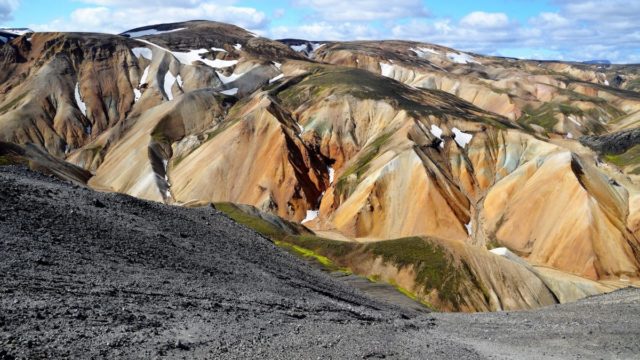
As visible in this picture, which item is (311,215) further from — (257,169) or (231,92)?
(231,92)

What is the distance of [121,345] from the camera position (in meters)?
14.7

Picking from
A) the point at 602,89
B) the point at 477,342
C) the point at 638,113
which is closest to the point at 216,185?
the point at 477,342

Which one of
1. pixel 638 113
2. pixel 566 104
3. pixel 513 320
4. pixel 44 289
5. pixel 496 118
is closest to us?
pixel 44 289

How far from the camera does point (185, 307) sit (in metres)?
19.0

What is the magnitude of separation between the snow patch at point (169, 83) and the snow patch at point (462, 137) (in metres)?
60.5

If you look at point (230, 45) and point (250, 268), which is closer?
point (250, 268)

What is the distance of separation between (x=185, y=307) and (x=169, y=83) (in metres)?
116

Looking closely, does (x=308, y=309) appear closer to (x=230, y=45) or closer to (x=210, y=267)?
(x=210, y=267)

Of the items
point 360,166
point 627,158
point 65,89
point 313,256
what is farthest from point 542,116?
point 313,256

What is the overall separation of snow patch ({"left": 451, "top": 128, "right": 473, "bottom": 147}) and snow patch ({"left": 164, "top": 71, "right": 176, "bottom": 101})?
199ft

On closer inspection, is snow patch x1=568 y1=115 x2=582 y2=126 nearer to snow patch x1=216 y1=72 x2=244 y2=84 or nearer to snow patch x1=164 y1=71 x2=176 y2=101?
snow patch x1=216 y1=72 x2=244 y2=84

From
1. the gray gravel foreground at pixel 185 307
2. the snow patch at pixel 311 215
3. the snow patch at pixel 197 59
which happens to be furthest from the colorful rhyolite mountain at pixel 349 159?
the gray gravel foreground at pixel 185 307

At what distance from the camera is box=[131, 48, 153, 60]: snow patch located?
133 meters

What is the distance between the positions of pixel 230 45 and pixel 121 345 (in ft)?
465
